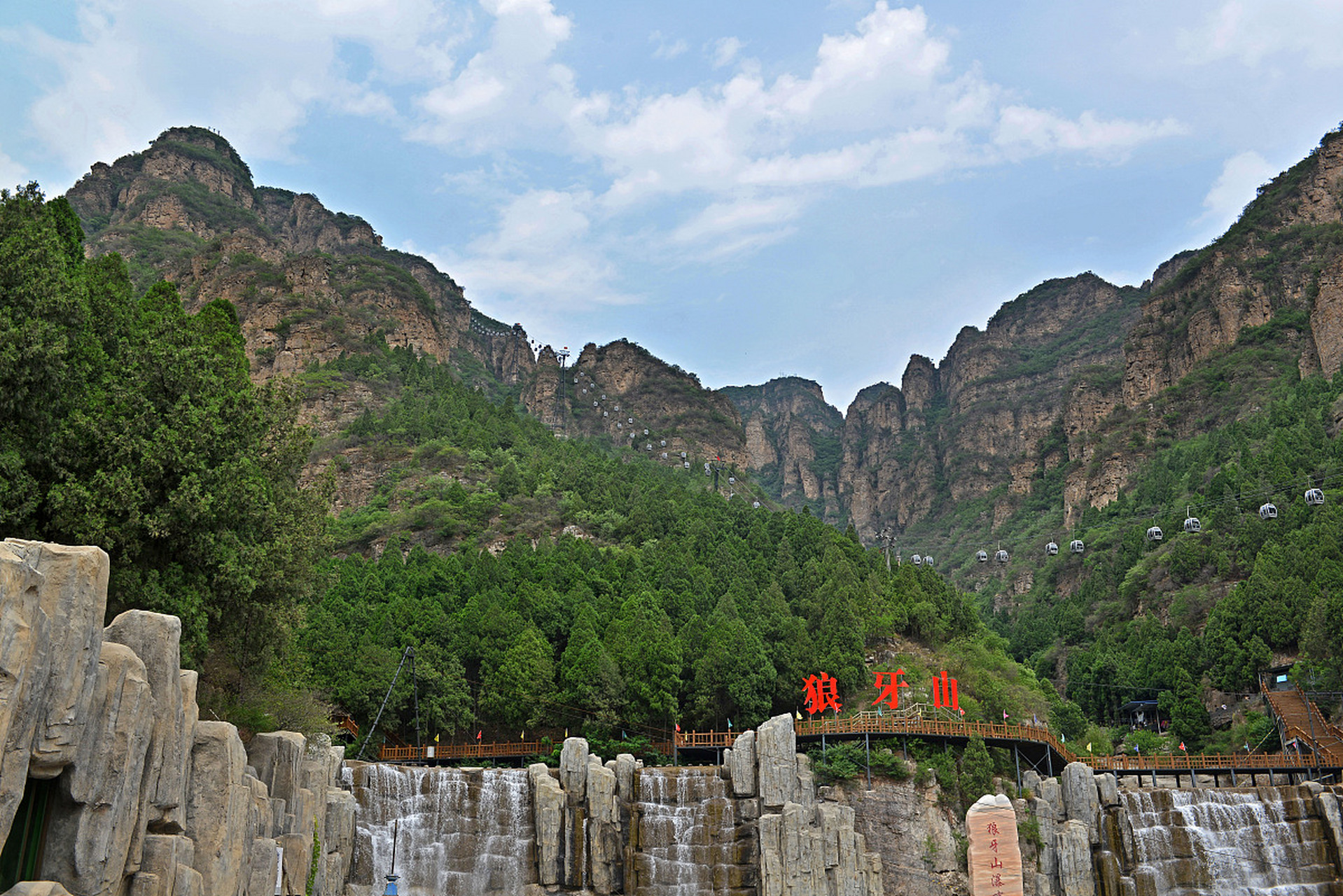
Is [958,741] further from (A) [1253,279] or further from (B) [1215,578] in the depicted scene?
(A) [1253,279]

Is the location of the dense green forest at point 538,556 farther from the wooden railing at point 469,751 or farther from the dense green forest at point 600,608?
the wooden railing at point 469,751

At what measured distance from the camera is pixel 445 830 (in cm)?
3934

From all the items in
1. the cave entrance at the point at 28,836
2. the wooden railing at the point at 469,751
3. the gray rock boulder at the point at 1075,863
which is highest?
the wooden railing at the point at 469,751

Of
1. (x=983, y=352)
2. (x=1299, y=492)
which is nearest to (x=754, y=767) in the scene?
(x=1299, y=492)

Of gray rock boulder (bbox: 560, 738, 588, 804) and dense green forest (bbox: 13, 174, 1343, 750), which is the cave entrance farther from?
gray rock boulder (bbox: 560, 738, 588, 804)

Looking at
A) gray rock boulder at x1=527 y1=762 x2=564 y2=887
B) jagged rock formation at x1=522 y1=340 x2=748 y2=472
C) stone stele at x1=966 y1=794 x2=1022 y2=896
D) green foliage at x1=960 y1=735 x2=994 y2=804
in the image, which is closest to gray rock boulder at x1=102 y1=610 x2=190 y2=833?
stone stele at x1=966 y1=794 x2=1022 y2=896

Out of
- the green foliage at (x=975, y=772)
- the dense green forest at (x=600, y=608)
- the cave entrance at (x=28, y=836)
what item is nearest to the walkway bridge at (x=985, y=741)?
the green foliage at (x=975, y=772)

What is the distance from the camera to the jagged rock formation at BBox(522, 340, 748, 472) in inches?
5536

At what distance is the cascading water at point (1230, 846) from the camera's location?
4331 cm

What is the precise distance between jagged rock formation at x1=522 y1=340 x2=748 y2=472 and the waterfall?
9419cm

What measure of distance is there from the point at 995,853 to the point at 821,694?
3924cm

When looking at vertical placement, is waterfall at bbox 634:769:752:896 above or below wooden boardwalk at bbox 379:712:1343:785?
below

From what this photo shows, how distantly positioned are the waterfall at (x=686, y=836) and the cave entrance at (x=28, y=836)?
27318 mm

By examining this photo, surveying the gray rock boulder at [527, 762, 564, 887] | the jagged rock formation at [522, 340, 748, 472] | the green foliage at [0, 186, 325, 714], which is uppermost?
the jagged rock formation at [522, 340, 748, 472]
